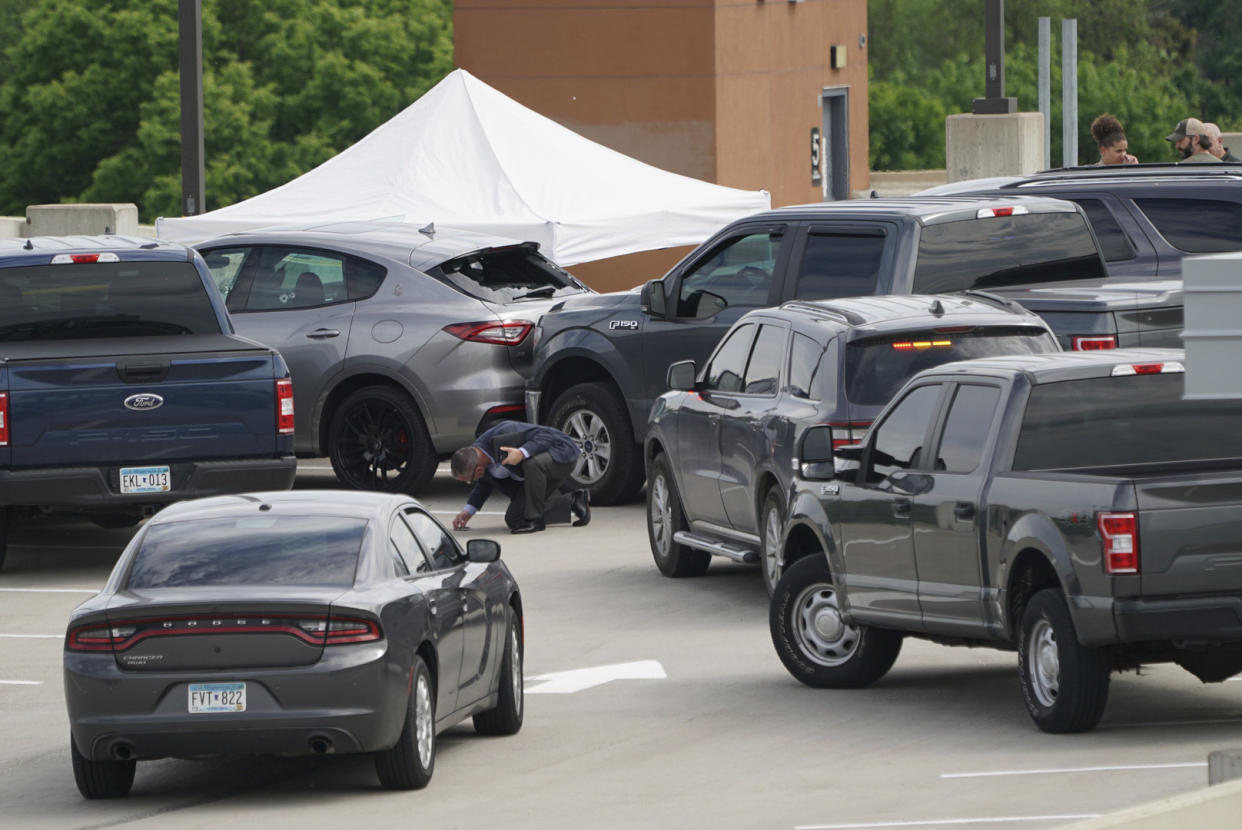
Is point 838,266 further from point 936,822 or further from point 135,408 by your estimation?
point 936,822

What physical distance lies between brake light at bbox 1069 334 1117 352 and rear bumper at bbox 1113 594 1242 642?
200 inches

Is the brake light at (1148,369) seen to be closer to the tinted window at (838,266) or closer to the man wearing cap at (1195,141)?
the tinted window at (838,266)

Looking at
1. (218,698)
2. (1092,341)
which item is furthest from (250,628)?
(1092,341)

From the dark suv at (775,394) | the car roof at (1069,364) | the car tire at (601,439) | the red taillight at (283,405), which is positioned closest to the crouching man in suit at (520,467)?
the car tire at (601,439)

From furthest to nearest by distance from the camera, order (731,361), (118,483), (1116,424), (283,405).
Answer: (283,405) → (118,483) → (731,361) → (1116,424)

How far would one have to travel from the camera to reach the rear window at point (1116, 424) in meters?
10.2

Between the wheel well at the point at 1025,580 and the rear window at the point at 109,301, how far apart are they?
781 cm

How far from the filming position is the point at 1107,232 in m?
17.1

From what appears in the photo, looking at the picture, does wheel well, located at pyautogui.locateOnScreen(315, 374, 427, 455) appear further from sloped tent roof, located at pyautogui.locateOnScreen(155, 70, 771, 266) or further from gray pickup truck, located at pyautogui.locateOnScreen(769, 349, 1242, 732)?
gray pickup truck, located at pyautogui.locateOnScreen(769, 349, 1242, 732)

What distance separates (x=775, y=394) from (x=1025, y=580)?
12.7ft

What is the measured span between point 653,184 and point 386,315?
20.6ft

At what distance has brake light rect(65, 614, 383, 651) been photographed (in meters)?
9.48

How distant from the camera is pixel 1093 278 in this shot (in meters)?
15.9

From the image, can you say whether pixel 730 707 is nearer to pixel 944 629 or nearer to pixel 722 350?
pixel 944 629
